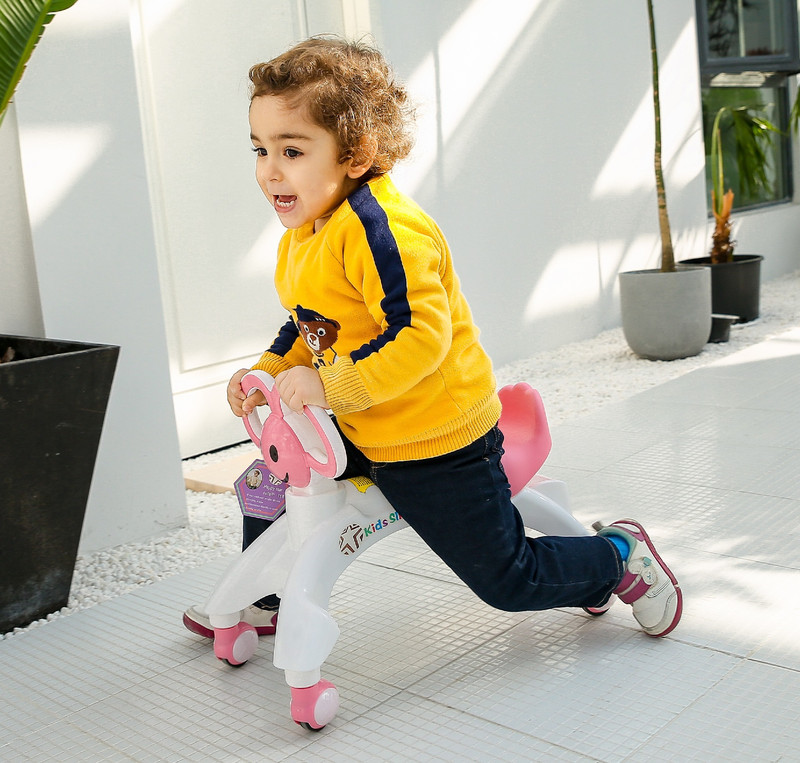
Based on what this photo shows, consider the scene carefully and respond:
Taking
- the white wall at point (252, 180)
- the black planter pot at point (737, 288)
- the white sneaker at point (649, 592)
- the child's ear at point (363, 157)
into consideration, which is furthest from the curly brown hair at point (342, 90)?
the black planter pot at point (737, 288)

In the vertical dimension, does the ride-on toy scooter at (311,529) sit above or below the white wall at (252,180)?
below

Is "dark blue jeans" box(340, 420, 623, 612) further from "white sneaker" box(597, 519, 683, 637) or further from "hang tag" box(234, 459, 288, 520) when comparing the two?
"hang tag" box(234, 459, 288, 520)

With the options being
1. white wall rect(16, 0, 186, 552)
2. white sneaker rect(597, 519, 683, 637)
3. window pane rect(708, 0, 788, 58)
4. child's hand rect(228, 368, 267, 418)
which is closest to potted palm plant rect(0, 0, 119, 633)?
white wall rect(16, 0, 186, 552)

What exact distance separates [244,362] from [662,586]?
182cm

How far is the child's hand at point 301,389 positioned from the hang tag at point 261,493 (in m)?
0.28

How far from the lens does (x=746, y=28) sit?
552 cm

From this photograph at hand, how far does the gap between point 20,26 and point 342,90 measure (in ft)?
2.24

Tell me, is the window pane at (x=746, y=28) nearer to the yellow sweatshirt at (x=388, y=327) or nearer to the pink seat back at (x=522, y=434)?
the pink seat back at (x=522, y=434)

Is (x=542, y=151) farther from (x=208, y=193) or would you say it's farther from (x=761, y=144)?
(x=761, y=144)

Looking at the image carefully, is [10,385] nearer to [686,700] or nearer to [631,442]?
[686,700]

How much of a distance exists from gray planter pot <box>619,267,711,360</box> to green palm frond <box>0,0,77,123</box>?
2.54m

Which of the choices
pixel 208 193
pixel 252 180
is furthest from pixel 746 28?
pixel 208 193

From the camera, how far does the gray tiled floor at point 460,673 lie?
4.40 feet

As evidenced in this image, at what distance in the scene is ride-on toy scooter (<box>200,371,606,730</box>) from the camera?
1394 mm
